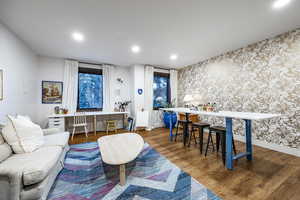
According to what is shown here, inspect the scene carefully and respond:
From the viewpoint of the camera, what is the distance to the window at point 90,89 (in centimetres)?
420

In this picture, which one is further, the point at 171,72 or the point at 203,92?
the point at 171,72

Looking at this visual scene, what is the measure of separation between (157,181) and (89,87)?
396 centimetres

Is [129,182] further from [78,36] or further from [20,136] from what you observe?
[78,36]

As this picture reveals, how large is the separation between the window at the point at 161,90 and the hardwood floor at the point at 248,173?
280 cm

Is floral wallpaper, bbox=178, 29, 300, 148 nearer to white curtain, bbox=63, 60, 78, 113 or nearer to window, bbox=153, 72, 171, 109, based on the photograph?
window, bbox=153, 72, 171, 109

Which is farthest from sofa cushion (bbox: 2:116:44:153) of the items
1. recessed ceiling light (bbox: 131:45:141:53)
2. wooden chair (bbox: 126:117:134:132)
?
wooden chair (bbox: 126:117:134:132)

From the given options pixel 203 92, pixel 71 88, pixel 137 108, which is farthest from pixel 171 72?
pixel 71 88

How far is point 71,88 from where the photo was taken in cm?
384

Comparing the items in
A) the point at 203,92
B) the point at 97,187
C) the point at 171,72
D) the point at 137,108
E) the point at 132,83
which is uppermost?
the point at 171,72

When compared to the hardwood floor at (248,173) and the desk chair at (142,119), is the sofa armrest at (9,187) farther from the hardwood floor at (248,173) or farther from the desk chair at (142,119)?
the desk chair at (142,119)

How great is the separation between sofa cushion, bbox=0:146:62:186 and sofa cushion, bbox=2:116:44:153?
10 centimetres

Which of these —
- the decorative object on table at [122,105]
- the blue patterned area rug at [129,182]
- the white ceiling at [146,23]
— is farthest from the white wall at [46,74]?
the blue patterned area rug at [129,182]

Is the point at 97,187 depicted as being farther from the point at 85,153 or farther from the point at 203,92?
the point at 203,92

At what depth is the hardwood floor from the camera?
4.69 ft
